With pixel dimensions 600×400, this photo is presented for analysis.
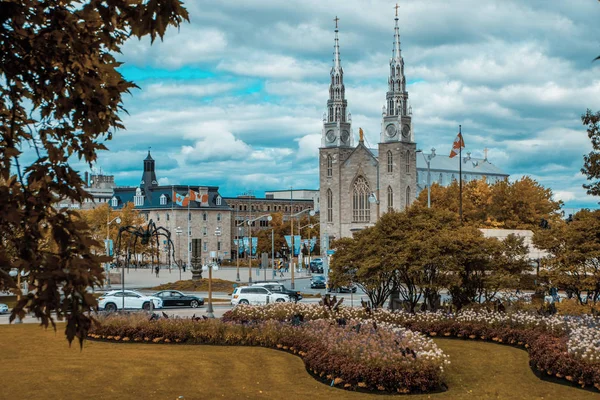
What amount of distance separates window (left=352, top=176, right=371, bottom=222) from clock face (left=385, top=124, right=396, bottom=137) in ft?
29.2

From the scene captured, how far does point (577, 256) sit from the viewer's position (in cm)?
3325

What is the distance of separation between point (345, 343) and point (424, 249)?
12.3m

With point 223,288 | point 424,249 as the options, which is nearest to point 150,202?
point 223,288

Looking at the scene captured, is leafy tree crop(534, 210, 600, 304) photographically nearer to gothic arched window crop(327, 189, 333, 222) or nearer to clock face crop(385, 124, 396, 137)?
clock face crop(385, 124, 396, 137)

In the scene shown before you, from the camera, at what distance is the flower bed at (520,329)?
22.4 metres

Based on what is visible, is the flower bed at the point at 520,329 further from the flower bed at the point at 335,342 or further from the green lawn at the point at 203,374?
the flower bed at the point at 335,342

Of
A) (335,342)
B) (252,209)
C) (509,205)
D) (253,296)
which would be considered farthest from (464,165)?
(335,342)

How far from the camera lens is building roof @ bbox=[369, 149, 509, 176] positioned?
171163 millimetres

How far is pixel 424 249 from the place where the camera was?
35656 millimetres

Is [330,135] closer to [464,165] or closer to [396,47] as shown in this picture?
[396,47]

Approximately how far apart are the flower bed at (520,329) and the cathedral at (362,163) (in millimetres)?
94000

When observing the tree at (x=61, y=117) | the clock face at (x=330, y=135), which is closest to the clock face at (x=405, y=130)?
the clock face at (x=330, y=135)

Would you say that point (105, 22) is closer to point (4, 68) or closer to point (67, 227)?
point (4, 68)

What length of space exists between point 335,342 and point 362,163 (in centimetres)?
11524
